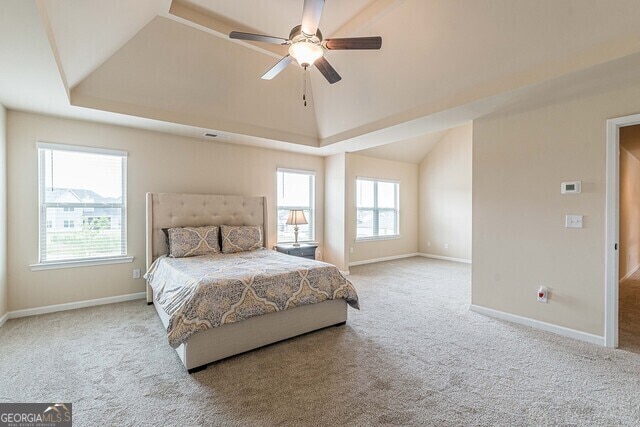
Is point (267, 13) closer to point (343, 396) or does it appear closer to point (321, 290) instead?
point (321, 290)

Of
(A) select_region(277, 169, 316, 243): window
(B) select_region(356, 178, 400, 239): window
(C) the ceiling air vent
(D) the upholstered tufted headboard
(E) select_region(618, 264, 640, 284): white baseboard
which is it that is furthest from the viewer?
(B) select_region(356, 178, 400, 239): window

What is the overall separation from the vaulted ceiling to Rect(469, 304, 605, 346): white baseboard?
7.86ft

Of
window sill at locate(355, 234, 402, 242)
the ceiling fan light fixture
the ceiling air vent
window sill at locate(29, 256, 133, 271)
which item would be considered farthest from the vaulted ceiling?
window sill at locate(355, 234, 402, 242)

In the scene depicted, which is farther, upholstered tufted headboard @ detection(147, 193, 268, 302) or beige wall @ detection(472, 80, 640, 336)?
upholstered tufted headboard @ detection(147, 193, 268, 302)

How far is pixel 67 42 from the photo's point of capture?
260cm

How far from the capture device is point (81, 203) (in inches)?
152

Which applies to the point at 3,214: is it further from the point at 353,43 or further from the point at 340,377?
the point at 353,43

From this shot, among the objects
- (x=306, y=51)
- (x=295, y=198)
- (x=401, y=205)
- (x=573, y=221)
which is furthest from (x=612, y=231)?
(x=401, y=205)

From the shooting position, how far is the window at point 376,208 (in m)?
7.01

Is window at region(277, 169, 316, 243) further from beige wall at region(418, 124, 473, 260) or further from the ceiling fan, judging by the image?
beige wall at region(418, 124, 473, 260)

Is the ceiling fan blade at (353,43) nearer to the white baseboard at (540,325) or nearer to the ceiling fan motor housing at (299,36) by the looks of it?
the ceiling fan motor housing at (299,36)

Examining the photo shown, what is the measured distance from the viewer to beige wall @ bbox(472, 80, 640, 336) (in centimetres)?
285

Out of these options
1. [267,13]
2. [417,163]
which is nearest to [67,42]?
[267,13]

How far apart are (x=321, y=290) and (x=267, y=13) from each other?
3005 millimetres
